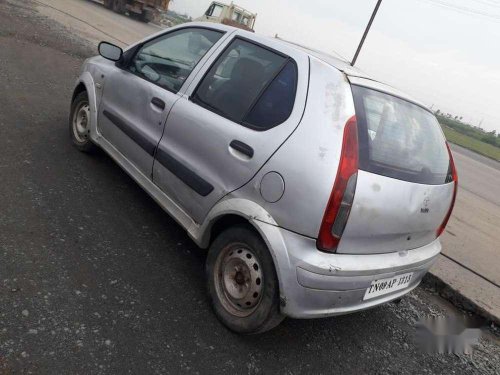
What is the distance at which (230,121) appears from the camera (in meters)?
2.78

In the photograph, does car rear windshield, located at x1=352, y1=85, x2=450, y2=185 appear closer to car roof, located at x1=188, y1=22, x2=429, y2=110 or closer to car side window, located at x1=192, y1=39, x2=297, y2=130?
car roof, located at x1=188, y1=22, x2=429, y2=110

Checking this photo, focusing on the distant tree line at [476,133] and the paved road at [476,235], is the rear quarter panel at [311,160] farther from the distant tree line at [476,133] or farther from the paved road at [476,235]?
the distant tree line at [476,133]

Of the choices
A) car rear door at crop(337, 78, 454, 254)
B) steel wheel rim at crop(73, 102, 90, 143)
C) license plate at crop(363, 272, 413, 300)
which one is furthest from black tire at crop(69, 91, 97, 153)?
license plate at crop(363, 272, 413, 300)

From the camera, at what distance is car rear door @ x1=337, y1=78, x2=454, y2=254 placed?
235 cm

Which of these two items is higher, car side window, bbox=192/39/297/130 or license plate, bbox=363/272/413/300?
car side window, bbox=192/39/297/130

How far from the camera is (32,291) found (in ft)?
8.21

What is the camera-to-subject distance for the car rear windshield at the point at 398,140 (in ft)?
7.98

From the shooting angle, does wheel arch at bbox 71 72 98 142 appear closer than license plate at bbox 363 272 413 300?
No

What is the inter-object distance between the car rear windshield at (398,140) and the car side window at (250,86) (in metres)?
0.45

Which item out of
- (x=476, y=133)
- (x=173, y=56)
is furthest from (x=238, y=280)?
(x=476, y=133)

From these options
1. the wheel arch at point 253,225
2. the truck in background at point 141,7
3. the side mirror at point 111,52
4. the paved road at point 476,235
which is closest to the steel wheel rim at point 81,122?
the side mirror at point 111,52

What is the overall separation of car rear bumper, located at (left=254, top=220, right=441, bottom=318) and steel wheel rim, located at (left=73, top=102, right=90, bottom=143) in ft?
9.42

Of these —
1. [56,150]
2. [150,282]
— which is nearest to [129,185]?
[56,150]

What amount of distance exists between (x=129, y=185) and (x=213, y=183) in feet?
5.73
